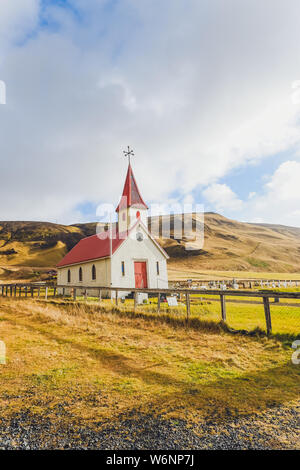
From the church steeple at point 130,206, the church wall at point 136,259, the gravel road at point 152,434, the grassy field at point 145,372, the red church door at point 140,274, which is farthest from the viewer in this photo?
the church steeple at point 130,206

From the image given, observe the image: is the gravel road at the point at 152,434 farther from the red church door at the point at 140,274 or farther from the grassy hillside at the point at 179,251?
the grassy hillside at the point at 179,251

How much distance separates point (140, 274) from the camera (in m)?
26.2

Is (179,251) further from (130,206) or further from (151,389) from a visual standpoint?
(151,389)

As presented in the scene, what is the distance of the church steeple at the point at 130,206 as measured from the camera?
97.1 feet

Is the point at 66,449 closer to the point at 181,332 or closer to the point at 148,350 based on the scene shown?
the point at 148,350

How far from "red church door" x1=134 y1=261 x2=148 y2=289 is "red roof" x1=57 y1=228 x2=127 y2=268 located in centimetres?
290

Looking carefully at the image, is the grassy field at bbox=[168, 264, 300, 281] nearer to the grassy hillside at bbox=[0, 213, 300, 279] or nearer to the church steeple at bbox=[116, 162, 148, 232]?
the grassy hillside at bbox=[0, 213, 300, 279]

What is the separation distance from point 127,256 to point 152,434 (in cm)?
2218

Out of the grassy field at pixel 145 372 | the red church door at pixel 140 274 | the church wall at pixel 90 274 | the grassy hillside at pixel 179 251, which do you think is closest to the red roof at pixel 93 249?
the church wall at pixel 90 274

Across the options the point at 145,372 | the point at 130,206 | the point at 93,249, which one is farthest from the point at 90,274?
the point at 145,372

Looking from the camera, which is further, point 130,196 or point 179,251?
point 179,251
